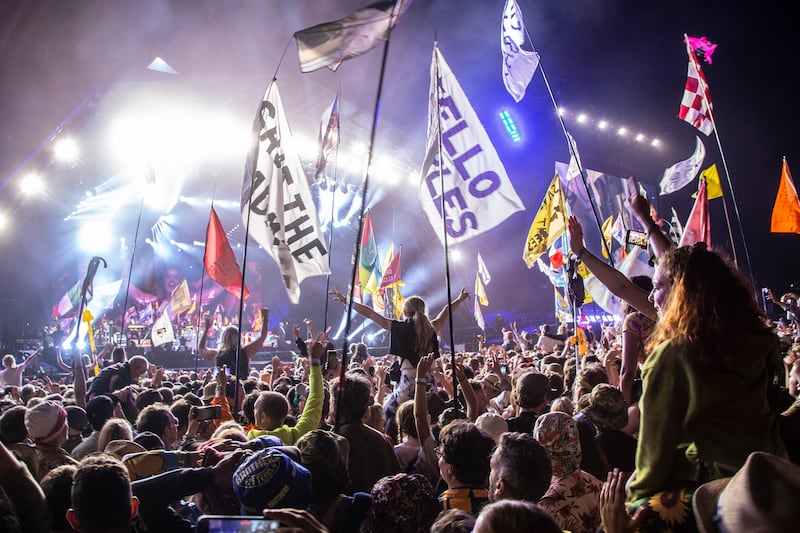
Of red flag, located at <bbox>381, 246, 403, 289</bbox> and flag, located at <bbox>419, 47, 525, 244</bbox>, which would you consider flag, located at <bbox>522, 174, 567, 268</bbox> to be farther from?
red flag, located at <bbox>381, 246, 403, 289</bbox>

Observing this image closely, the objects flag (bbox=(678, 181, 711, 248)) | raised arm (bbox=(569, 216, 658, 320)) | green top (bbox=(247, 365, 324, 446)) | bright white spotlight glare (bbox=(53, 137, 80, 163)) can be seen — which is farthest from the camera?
bright white spotlight glare (bbox=(53, 137, 80, 163))

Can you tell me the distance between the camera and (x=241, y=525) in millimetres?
1362

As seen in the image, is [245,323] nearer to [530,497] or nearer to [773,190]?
[773,190]

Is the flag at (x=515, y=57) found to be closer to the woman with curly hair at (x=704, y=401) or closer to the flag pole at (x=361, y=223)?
the flag pole at (x=361, y=223)

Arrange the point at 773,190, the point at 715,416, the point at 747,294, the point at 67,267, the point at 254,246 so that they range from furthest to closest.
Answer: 1. the point at 254,246
2. the point at 67,267
3. the point at 773,190
4. the point at 747,294
5. the point at 715,416

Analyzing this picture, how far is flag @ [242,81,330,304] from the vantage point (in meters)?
5.96

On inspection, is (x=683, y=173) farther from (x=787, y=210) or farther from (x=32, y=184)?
(x=32, y=184)

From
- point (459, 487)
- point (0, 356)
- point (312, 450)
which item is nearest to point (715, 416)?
point (459, 487)

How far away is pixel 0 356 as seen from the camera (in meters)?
18.8

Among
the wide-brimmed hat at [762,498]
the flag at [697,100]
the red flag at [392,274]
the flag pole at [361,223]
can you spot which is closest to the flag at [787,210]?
the flag at [697,100]

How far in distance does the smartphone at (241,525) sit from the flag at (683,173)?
11.6 metres

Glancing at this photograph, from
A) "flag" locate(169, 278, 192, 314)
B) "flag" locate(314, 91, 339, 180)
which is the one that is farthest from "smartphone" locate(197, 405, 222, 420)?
"flag" locate(169, 278, 192, 314)

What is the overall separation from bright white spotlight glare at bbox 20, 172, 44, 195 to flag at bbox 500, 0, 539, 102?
1574cm

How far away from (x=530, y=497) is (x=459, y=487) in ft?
1.18
